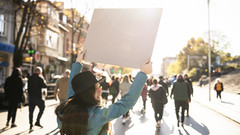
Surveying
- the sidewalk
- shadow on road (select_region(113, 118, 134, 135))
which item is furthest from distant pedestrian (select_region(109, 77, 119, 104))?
the sidewalk

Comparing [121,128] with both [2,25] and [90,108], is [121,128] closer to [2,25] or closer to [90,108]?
[90,108]

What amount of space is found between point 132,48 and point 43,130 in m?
6.14

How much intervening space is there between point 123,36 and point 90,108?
709 mm

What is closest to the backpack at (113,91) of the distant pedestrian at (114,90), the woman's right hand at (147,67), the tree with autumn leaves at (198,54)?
the distant pedestrian at (114,90)

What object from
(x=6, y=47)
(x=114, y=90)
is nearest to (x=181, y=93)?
(x=114, y=90)

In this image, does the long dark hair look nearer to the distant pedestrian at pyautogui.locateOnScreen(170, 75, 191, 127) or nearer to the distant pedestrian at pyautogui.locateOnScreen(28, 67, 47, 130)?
the distant pedestrian at pyautogui.locateOnScreen(28, 67, 47, 130)

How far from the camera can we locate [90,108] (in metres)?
1.78

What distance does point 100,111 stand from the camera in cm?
173

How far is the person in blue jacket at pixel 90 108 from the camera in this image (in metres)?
1.70

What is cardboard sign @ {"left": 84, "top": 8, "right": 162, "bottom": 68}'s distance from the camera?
6.12 feet

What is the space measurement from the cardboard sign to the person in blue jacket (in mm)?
171

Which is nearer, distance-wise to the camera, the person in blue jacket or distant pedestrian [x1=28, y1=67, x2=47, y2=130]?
the person in blue jacket

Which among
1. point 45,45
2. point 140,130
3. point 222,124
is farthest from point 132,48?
point 45,45

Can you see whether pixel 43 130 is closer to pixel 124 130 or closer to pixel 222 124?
pixel 124 130
